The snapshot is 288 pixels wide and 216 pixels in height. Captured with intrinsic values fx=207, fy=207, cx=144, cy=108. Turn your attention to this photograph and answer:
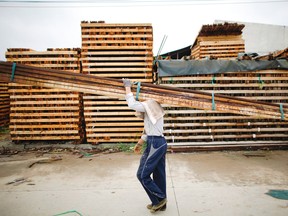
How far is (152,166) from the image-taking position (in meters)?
2.95

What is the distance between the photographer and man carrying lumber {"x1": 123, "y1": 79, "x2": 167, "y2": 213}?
117 inches

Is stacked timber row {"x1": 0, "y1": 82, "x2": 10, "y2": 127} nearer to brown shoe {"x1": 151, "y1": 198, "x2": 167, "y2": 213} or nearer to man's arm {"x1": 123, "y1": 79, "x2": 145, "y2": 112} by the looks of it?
man's arm {"x1": 123, "y1": 79, "x2": 145, "y2": 112}

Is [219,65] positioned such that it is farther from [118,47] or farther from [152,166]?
[152,166]

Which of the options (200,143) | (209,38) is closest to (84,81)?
(200,143)

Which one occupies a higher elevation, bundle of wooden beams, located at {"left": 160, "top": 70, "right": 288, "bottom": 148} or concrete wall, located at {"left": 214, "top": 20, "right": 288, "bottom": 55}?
concrete wall, located at {"left": 214, "top": 20, "right": 288, "bottom": 55}

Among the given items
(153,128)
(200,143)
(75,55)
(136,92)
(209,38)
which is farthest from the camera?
(209,38)

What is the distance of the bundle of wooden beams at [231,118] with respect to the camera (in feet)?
20.3

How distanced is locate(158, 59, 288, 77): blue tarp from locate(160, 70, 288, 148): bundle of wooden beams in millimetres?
171

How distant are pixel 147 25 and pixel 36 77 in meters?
4.13

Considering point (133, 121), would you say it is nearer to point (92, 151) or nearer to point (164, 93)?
point (92, 151)

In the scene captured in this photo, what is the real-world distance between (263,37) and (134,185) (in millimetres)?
20300

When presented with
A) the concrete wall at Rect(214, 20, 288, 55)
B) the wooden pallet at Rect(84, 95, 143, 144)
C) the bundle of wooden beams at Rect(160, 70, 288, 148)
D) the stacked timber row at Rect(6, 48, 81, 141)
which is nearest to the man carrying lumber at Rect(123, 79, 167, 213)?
the bundle of wooden beams at Rect(160, 70, 288, 148)

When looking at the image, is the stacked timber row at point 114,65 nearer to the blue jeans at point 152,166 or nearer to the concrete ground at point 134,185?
the concrete ground at point 134,185

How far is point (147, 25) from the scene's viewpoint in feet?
21.0
